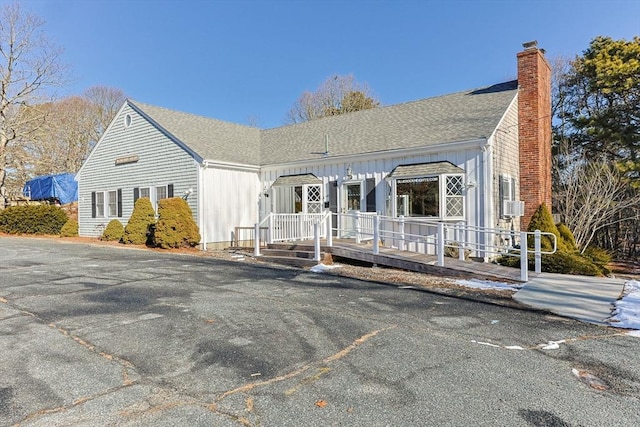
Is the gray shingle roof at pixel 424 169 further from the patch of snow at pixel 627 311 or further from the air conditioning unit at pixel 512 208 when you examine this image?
the patch of snow at pixel 627 311

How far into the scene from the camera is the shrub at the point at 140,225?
49.0 feet

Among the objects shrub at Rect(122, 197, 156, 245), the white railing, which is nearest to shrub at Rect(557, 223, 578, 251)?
the white railing

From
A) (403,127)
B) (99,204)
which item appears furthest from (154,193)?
(403,127)

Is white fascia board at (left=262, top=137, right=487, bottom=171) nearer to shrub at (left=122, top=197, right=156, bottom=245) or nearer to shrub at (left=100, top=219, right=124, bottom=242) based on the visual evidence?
shrub at (left=122, top=197, right=156, bottom=245)

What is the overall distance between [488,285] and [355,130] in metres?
9.42

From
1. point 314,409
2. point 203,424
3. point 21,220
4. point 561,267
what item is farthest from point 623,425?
point 21,220

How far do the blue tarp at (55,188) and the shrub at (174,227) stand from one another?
15821 mm

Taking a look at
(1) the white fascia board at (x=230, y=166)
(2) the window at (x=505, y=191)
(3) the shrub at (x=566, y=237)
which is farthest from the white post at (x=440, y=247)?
(1) the white fascia board at (x=230, y=166)

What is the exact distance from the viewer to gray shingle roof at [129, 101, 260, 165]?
596 inches

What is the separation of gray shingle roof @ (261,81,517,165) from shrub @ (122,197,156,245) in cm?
500

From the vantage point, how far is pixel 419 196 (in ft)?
39.4

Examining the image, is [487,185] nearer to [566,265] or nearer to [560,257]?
[560,257]

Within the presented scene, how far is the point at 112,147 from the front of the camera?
18016 millimetres

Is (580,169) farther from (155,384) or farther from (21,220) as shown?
(21,220)
